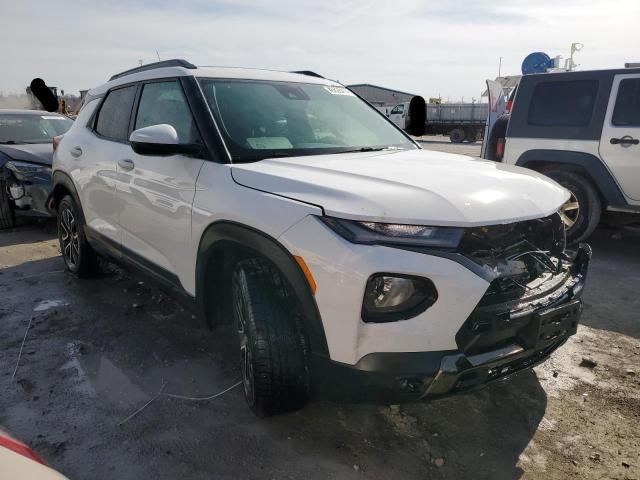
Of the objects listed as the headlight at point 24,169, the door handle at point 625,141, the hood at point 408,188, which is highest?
the hood at point 408,188

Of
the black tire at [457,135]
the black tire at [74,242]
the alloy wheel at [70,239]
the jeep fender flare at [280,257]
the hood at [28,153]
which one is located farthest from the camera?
the black tire at [457,135]

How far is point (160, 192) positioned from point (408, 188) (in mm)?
1587

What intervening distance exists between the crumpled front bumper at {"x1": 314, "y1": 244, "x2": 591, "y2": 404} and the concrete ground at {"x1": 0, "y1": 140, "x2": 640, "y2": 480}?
24 cm

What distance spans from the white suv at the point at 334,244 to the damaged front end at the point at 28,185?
3.66 metres

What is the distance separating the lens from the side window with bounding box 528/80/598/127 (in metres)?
5.62

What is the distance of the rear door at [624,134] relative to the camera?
5305 millimetres

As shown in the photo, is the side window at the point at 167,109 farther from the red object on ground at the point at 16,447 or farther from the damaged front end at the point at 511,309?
the red object on ground at the point at 16,447

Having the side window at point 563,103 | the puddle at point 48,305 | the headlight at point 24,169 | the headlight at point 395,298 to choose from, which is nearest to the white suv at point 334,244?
the headlight at point 395,298

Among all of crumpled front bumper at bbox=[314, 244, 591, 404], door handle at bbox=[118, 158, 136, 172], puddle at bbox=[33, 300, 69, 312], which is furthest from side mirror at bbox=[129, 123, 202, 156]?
puddle at bbox=[33, 300, 69, 312]

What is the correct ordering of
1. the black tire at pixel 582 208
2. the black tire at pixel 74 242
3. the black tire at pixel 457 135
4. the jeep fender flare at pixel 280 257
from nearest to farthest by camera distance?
the jeep fender flare at pixel 280 257 < the black tire at pixel 74 242 < the black tire at pixel 582 208 < the black tire at pixel 457 135

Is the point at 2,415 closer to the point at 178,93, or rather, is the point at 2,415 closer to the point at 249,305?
the point at 249,305

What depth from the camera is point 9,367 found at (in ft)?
10.4

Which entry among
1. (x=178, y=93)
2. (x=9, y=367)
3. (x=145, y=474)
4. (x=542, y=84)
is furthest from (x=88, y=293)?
(x=542, y=84)

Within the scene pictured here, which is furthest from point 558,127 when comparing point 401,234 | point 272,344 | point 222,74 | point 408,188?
point 272,344
